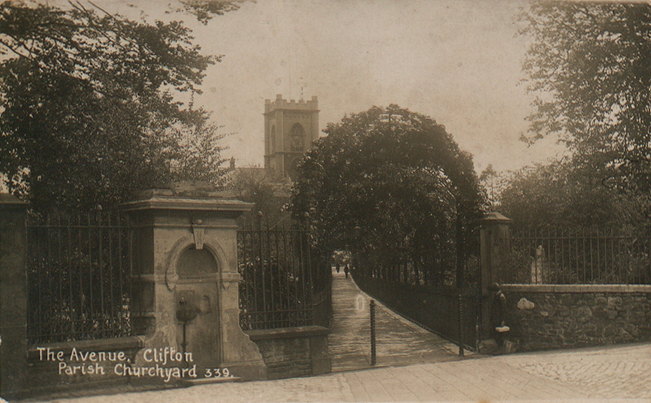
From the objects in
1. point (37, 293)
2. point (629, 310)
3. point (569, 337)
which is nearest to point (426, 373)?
point (569, 337)

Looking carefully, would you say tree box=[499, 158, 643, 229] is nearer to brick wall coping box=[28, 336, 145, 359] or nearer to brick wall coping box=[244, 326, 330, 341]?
brick wall coping box=[244, 326, 330, 341]

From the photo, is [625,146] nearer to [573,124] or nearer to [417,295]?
[573,124]

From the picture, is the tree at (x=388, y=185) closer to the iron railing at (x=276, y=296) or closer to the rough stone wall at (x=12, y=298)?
the iron railing at (x=276, y=296)

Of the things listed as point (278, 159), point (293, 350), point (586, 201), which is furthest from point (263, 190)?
point (293, 350)

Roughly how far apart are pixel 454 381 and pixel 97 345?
494cm

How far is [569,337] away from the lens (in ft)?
36.5

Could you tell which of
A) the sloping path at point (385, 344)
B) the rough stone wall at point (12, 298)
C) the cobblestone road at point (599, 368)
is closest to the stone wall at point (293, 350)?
the sloping path at point (385, 344)

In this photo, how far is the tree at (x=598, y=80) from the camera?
40.0 ft

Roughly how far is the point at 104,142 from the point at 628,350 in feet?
35.9

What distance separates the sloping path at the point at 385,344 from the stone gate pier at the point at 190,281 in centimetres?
239

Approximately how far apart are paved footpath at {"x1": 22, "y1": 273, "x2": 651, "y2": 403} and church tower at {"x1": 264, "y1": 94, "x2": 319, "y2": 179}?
86.0ft

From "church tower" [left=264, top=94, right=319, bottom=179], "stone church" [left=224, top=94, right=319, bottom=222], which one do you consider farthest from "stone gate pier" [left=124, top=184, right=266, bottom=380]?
"church tower" [left=264, top=94, right=319, bottom=179]

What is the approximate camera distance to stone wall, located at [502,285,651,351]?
1112cm

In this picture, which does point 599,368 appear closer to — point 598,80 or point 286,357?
point 286,357
